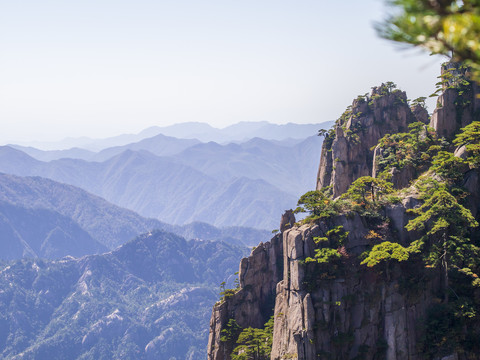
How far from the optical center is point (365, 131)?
10156 centimetres

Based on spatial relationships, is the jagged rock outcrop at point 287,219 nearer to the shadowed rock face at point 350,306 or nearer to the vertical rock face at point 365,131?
the vertical rock face at point 365,131

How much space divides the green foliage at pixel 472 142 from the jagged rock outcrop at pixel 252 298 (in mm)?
36947

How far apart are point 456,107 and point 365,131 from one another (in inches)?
1009

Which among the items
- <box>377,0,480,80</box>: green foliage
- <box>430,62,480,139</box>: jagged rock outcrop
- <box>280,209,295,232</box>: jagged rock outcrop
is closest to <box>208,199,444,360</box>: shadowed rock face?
<box>430,62,480,139</box>: jagged rock outcrop

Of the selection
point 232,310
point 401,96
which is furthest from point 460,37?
point 401,96

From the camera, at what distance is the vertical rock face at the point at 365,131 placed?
100 m

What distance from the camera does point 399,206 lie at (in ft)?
202

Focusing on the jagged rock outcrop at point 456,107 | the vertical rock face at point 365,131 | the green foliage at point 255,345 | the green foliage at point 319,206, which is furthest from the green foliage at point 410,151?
the green foliage at point 255,345

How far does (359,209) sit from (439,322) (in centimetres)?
1598

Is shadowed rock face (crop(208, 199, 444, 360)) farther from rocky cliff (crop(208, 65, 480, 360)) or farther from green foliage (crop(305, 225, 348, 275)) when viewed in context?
green foliage (crop(305, 225, 348, 275))

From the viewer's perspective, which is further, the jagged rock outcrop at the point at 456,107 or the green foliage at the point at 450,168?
the jagged rock outcrop at the point at 456,107

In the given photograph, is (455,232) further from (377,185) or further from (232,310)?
(232,310)

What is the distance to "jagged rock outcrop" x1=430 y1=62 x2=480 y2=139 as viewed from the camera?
76.4 meters

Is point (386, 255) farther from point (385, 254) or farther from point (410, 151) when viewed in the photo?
point (410, 151)
